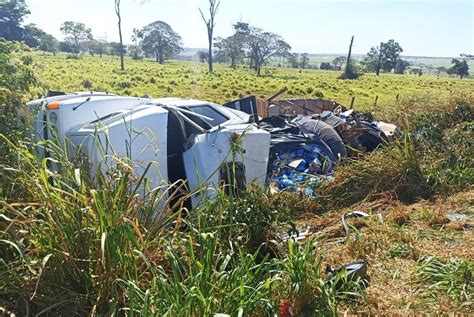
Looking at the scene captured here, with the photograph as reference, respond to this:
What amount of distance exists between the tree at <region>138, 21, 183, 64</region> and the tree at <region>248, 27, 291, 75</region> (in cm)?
1789

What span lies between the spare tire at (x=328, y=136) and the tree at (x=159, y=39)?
243 ft

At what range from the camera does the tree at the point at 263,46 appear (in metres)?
63.6

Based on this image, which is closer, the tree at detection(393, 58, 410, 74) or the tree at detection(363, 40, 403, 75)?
the tree at detection(363, 40, 403, 75)

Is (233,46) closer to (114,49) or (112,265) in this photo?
(114,49)

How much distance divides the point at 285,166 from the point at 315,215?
1371mm

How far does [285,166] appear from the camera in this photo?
648 cm

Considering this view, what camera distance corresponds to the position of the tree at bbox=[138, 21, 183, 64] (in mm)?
79938

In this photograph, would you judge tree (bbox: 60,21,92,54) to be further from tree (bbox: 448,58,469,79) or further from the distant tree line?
tree (bbox: 448,58,469,79)

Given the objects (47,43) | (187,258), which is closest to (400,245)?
(187,258)

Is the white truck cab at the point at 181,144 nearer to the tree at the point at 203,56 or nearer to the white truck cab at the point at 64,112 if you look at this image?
the white truck cab at the point at 64,112

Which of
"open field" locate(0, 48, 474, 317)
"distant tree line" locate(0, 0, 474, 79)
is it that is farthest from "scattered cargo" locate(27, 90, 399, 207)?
"distant tree line" locate(0, 0, 474, 79)

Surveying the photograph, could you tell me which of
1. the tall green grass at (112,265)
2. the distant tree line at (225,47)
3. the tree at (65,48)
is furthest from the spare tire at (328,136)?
the tree at (65,48)

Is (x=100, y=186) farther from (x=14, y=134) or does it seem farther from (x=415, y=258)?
(x=415, y=258)

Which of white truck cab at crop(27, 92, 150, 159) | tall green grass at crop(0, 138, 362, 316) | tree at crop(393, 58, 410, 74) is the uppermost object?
white truck cab at crop(27, 92, 150, 159)
